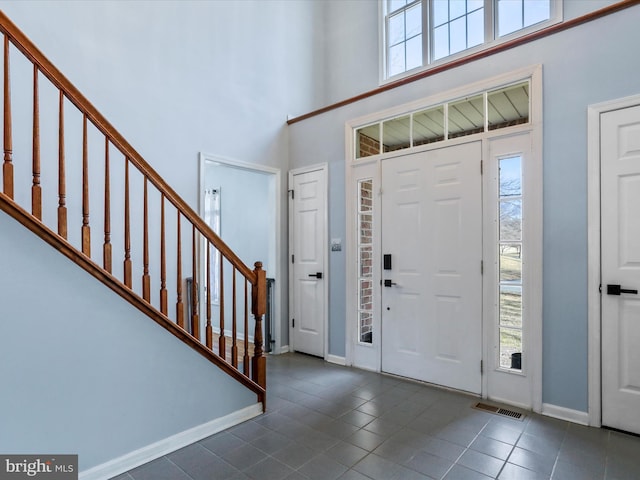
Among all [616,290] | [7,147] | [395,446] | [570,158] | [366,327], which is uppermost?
[570,158]

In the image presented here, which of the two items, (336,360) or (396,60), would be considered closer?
(336,360)

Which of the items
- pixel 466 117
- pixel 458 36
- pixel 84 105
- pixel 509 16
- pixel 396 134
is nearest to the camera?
pixel 84 105

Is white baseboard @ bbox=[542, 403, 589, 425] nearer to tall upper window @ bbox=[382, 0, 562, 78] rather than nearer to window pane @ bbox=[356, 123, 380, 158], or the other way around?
window pane @ bbox=[356, 123, 380, 158]

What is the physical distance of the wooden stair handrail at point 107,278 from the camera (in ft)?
5.44

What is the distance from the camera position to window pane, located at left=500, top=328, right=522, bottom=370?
2.84m

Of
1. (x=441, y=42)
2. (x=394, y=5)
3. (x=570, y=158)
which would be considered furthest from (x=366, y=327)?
(x=394, y=5)

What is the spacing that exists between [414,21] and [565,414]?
4.23 metres

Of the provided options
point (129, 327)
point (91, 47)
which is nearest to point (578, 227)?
point (129, 327)

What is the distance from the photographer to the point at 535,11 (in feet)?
11.7

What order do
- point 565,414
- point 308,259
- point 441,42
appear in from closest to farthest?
1. point 565,414
2. point 441,42
3. point 308,259

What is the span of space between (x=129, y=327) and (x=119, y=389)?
338 millimetres

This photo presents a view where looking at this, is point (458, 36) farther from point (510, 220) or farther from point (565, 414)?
point (565, 414)

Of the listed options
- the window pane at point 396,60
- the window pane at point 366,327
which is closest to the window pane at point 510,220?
the window pane at point 366,327

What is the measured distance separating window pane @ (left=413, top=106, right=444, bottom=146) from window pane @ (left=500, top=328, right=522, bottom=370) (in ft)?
5.66
